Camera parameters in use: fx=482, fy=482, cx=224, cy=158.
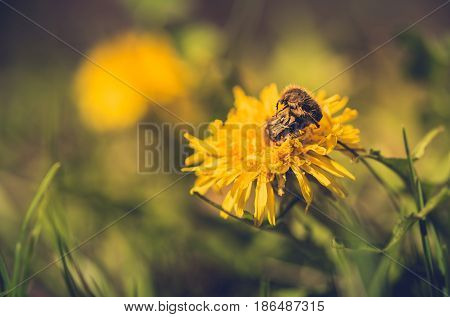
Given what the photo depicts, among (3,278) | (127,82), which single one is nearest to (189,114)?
(127,82)

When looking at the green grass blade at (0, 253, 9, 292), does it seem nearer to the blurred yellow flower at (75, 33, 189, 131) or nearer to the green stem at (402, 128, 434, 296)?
the blurred yellow flower at (75, 33, 189, 131)

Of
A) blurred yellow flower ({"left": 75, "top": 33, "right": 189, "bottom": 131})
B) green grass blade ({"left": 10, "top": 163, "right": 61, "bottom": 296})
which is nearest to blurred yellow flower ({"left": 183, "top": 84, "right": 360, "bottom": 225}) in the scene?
green grass blade ({"left": 10, "top": 163, "right": 61, "bottom": 296})

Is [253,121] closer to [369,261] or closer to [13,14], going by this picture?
[369,261]

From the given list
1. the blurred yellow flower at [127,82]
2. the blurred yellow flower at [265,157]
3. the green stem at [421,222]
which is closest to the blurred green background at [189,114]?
the blurred yellow flower at [127,82]

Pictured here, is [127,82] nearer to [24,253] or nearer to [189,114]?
[189,114]

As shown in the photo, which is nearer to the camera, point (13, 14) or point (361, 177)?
point (361, 177)

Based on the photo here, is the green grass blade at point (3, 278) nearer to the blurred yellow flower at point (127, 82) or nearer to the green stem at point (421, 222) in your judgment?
the blurred yellow flower at point (127, 82)
